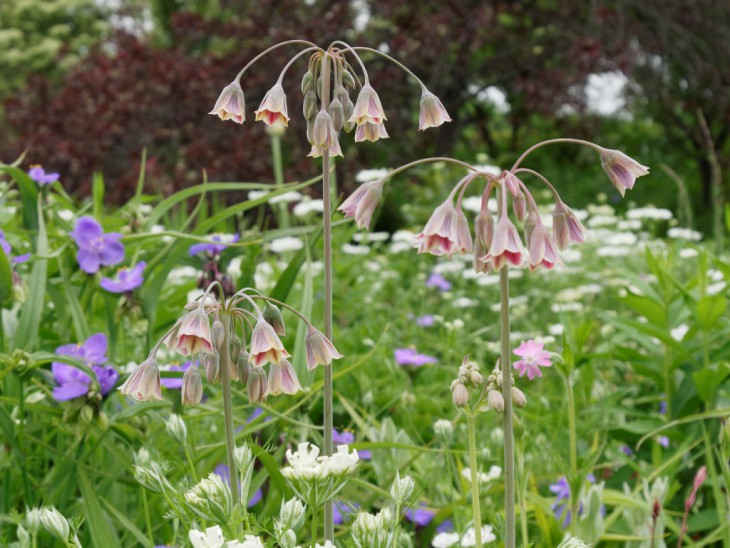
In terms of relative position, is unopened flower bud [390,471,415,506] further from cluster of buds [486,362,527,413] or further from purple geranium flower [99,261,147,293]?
purple geranium flower [99,261,147,293]

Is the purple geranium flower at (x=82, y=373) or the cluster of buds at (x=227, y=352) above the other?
the cluster of buds at (x=227, y=352)

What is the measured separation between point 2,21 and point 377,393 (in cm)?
1776

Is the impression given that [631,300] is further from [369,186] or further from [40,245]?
[40,245]

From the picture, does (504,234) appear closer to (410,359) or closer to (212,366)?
(212,366)

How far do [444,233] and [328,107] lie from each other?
0.29 metres

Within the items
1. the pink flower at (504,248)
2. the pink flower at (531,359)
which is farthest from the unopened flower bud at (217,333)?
the pink flower at (531,359)

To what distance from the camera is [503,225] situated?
904 mm

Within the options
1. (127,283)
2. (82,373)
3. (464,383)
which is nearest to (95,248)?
(127,283)

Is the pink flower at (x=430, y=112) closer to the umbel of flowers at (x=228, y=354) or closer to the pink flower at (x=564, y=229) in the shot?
the pink flower at (x=564, y=229)

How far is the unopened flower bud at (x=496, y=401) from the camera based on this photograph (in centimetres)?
98

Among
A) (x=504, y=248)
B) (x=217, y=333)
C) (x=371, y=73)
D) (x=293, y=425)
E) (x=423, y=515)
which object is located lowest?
(x=423, y=515)

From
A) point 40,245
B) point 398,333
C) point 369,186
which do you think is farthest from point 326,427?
point 398,333

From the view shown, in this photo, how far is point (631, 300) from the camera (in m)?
2.15

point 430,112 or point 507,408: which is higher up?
point 430,112
